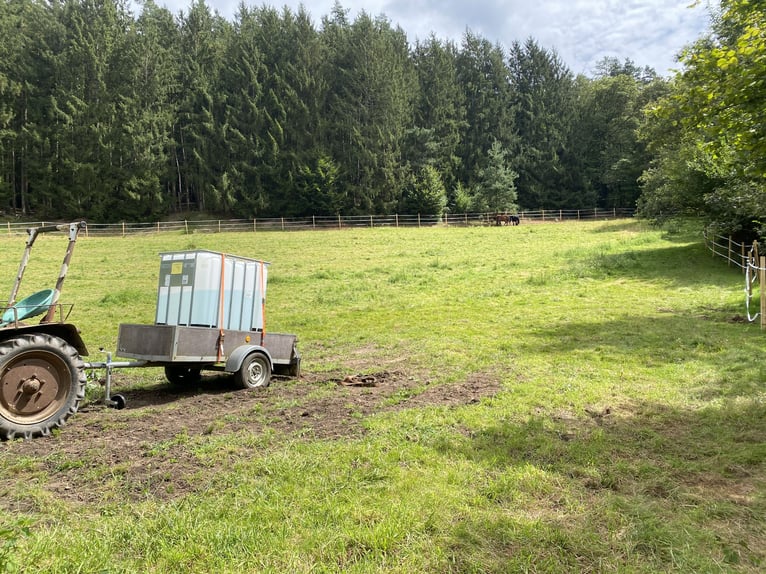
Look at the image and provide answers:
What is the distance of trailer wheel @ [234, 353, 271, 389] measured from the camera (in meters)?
7.39

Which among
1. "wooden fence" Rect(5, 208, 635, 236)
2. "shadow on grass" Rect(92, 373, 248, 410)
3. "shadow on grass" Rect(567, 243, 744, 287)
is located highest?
"wooden fence" Rect(5, 208, 635, 236)

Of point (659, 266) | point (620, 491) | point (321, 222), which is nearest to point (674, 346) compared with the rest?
point (620, 491)

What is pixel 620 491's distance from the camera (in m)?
4.09

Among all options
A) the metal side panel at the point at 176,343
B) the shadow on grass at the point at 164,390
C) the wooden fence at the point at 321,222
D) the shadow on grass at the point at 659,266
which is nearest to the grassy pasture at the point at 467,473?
the shadow on grass at the point at 164,390

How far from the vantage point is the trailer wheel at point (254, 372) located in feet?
24.3

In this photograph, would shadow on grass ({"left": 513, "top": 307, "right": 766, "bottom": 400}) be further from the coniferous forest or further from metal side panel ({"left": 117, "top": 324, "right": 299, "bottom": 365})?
the coniferous forest

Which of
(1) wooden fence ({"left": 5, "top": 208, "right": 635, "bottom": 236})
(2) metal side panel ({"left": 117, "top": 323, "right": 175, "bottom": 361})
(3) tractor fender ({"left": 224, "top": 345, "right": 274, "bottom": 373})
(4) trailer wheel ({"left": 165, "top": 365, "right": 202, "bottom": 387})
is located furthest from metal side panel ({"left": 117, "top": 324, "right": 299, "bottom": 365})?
(1) wooden fence ({"left": 5, "top": 208, "right": 635, "bottom": 236})

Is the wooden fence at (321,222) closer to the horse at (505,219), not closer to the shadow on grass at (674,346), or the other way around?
the horse at (505,219)

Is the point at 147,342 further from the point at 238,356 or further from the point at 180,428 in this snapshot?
the point at 180,428

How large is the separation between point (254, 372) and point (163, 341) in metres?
1.50

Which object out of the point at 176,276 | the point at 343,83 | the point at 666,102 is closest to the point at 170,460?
the point at 176,276

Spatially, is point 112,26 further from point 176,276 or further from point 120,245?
point 176,276

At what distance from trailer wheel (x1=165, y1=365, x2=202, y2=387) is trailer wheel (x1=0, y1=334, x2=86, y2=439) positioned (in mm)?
2211

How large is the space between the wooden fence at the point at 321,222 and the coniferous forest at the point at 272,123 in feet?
6.78
